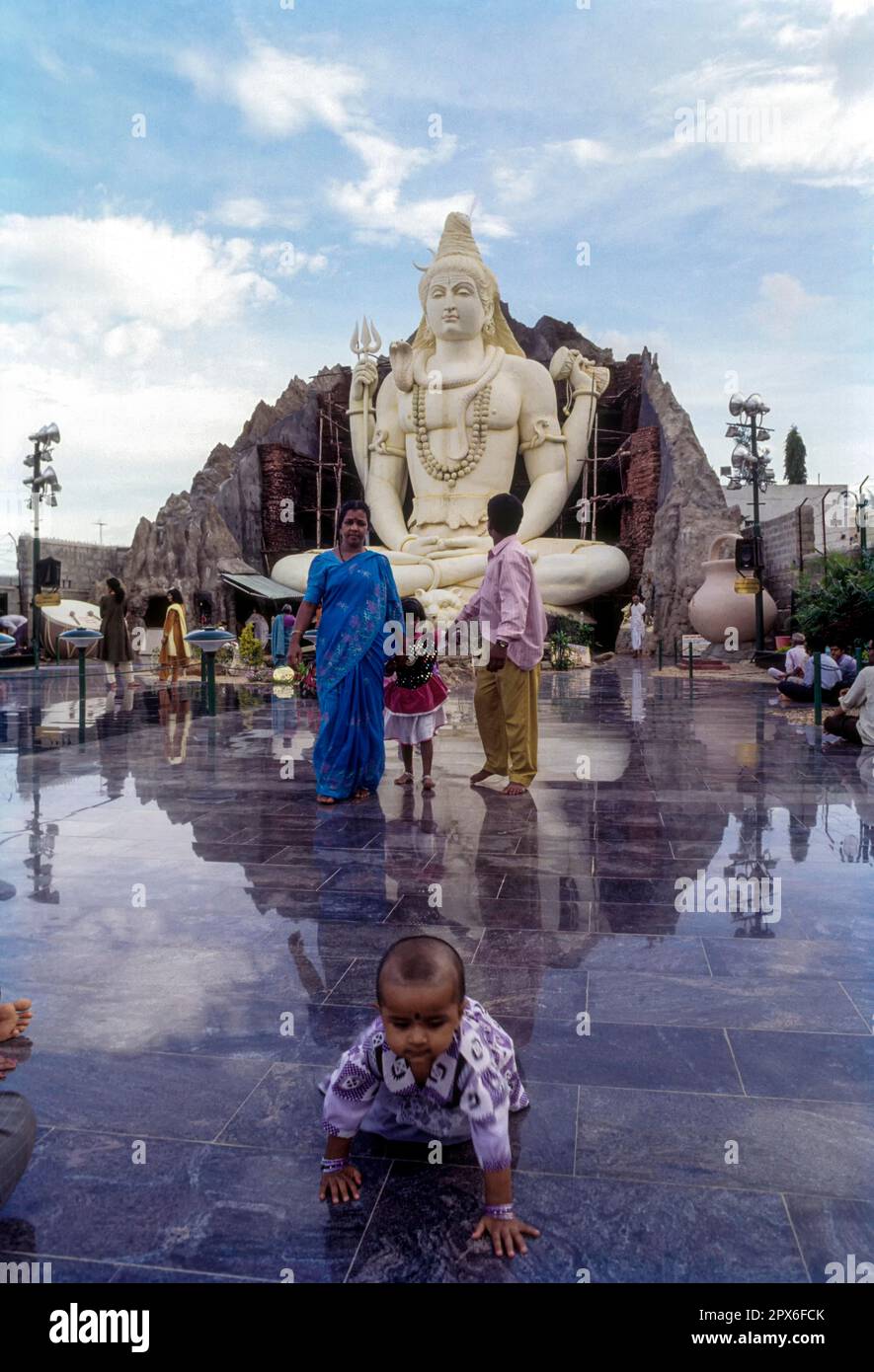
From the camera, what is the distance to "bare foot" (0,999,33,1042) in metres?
2.19

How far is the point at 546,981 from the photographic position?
263cm

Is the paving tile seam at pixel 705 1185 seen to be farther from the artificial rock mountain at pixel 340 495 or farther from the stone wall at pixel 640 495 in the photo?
the stone wall at pixel 640 495

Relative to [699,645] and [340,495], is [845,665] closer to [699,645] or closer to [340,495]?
[699,645]

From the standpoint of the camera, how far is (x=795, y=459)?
37.8 metres

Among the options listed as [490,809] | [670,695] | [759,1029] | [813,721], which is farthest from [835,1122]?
[670,695]

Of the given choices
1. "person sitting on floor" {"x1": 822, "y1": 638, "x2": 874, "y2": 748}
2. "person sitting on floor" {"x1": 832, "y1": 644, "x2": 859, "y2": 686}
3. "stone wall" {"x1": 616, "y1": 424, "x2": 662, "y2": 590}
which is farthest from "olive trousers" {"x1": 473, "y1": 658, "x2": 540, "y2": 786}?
"stone wall" {"x1": 616, "y1": 424, "x2": 662, "y2": 590}

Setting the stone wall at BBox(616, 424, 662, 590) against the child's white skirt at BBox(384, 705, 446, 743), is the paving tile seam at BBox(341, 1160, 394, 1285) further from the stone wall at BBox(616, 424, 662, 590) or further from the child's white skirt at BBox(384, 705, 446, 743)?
the stone wall at BBox(616, 424, 662, 590)

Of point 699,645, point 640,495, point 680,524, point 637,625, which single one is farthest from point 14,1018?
point 640,495

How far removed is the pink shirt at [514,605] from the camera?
5438mm

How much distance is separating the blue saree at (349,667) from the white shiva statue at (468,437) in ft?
36.4

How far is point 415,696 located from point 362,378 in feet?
47.0

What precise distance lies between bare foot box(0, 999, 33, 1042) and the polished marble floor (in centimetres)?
4
